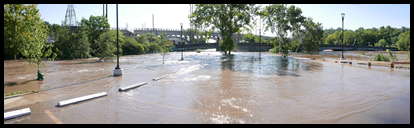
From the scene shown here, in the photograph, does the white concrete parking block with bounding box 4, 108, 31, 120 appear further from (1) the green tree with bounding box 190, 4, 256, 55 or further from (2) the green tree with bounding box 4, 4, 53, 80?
(1) the green tree with bounding box 190, 4, 256, 55

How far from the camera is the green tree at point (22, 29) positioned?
31.6ft

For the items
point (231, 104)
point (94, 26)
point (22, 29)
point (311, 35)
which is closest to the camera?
point (231, 104)

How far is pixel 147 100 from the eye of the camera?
10.2 metres

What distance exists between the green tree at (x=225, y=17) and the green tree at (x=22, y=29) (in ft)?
112

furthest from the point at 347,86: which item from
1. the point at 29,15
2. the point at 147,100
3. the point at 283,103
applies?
the point at 29,15

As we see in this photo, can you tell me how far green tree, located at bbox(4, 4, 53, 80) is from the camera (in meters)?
9.63

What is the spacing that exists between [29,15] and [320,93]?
41.9 ft

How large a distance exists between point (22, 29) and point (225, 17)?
38172 mm

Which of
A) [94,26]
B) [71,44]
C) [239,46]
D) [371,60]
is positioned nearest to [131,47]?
[94,26]

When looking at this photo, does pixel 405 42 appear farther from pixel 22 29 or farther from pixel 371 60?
pixel 371 60

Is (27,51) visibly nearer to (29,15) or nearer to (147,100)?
(29,15)

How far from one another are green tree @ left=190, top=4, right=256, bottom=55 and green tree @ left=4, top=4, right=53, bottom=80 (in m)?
34.3

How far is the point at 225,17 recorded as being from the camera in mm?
47281

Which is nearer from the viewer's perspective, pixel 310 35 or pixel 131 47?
pixel 310 35
